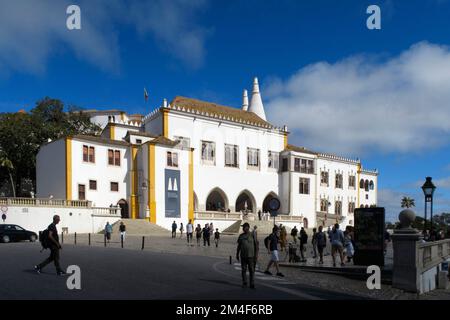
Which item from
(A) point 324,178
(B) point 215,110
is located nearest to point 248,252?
(B) point 215,110

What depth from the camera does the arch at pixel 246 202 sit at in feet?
186

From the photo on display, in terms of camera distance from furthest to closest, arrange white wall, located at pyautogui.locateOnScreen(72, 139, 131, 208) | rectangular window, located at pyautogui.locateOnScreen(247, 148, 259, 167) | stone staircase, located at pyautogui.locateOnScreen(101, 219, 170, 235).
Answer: rectangular window, located at pyautogui.locateOnScreen(247, 148, 259, 167), white wall, located at pyautogui.locateOnScreen(72, 139, 131, 208), stone staircase, located at pyautogui.locateOnScreen(101, 219, 170, 235)

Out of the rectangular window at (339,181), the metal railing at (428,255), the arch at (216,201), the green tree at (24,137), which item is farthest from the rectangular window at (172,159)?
the rectangular window at (339,181)

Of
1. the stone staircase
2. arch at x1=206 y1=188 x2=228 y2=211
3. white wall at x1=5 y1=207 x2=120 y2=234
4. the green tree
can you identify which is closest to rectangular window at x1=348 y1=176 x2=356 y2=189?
arch at x1=206 y1=188 x2=228 y2=211

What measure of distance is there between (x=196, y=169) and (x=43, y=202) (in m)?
19.6

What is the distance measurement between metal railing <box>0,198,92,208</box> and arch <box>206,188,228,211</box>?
65.3 feet

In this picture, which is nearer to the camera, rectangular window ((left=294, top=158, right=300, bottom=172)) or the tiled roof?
the tiled roof

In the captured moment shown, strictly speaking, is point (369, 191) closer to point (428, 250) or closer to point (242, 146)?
point (242, 146)

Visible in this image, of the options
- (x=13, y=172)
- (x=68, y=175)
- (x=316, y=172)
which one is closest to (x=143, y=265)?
(x=68, y=175)

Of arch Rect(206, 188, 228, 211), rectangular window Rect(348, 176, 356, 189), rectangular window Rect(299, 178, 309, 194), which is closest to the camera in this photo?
arch Rect(206, 188, 228, 211)

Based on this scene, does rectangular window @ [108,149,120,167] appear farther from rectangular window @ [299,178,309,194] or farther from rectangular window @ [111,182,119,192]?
rectangular window @ [299,178,309,194]

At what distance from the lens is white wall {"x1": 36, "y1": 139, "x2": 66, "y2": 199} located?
4088 centimetres

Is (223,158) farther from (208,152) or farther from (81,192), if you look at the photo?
(81,192)

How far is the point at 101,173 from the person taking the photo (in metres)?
43.3
